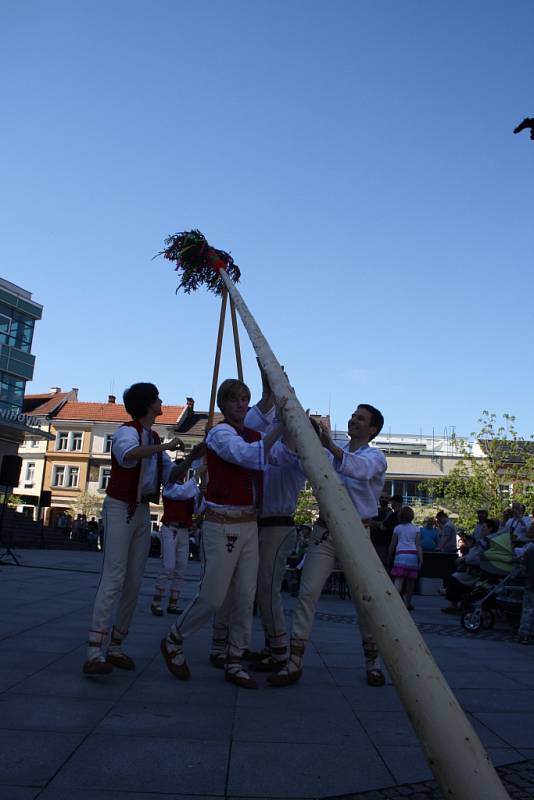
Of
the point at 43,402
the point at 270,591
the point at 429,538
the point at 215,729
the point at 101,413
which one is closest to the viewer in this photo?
the point at 215,729

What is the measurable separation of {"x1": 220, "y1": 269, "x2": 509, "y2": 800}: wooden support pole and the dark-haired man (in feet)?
9.13

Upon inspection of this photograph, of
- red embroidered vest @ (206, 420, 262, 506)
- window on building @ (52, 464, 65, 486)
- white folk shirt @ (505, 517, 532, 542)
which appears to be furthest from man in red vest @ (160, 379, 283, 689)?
window on building @ (52, 464, 65, 486)

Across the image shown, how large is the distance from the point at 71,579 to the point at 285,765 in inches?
463

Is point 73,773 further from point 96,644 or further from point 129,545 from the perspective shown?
point 129,545

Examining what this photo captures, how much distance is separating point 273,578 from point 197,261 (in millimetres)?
3334

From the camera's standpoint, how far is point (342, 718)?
157 inches

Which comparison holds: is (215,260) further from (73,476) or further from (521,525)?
(73,476)

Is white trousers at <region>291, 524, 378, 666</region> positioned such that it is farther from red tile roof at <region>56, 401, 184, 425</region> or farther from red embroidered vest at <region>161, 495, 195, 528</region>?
red tile roof at <region>56, 401, 184, 425</region>

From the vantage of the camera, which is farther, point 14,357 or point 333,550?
point 14,357

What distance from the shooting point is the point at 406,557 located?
12.0 meters

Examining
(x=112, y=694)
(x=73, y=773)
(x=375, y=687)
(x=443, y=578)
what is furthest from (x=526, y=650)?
(x=443, y=578)

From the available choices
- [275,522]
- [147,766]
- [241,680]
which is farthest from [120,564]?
[147,766]

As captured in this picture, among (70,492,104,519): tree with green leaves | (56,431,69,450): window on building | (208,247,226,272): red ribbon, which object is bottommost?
(70,492,104,519): tree with green leaves

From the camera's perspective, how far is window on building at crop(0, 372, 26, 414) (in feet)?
147
